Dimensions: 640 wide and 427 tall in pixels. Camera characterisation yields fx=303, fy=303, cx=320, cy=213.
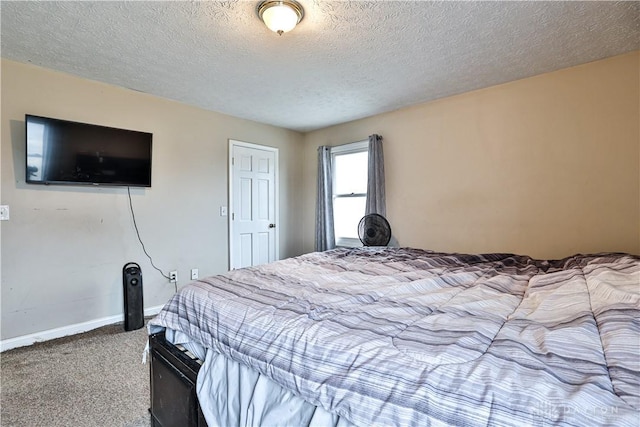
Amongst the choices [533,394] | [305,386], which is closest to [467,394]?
[533,394]

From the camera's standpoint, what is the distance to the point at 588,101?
251cm

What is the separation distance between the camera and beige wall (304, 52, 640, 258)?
2398mm

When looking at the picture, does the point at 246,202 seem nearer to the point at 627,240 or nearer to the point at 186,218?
the point at 186,218

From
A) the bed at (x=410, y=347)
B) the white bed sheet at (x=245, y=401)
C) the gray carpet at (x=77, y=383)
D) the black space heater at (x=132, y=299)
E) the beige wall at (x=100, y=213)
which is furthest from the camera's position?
the black space heater at (x=132, y=299)

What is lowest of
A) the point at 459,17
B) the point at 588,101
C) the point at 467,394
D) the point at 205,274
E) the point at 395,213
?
the point at 205,274

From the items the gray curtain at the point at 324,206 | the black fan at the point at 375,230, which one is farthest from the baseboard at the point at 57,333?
the black fan at the point at 375,230

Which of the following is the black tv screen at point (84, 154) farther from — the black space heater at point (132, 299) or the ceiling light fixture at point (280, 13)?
the ceiling light fixture at point (280, 13)

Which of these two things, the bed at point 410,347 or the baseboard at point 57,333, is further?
the baseboard at point 57,333

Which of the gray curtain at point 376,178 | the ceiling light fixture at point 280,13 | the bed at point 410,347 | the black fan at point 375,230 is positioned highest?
the ceiling light fixture at point 280,13

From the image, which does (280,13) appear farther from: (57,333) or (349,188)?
(57,333)

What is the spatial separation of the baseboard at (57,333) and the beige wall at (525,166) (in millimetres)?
3156

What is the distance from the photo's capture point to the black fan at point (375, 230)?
11.0 ft

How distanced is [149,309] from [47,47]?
8.15 feet

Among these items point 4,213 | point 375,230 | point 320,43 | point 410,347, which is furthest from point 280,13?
point 4,213
